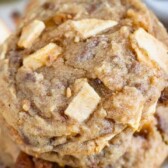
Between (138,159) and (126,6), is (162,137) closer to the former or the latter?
(138,159)

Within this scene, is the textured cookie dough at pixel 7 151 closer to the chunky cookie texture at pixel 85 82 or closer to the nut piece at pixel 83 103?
the chunky cookie texture at pixel 85 82

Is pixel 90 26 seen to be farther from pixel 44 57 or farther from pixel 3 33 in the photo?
pixel 3 33

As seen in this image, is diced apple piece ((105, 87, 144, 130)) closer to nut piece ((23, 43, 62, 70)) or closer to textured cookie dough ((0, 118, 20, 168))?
nut piece ((23, 43, 62, 70))

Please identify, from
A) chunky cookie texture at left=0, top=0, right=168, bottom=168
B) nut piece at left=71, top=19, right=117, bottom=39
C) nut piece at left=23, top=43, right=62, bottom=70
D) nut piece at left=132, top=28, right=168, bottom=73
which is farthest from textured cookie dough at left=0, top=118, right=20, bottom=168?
nut piece at left=132, top=28, right=168, bottom=73

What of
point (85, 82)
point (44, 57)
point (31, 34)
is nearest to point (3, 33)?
point (31, 34)

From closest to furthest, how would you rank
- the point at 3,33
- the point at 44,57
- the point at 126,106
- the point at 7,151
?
the point at 126,106 → the point at 44,57 → the point at 7,151 → the point at 3,33

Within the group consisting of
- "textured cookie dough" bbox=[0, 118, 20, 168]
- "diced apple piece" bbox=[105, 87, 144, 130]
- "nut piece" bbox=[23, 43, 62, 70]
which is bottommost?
"textured cookie dough" bbox=[0, 118, 20, 168]
